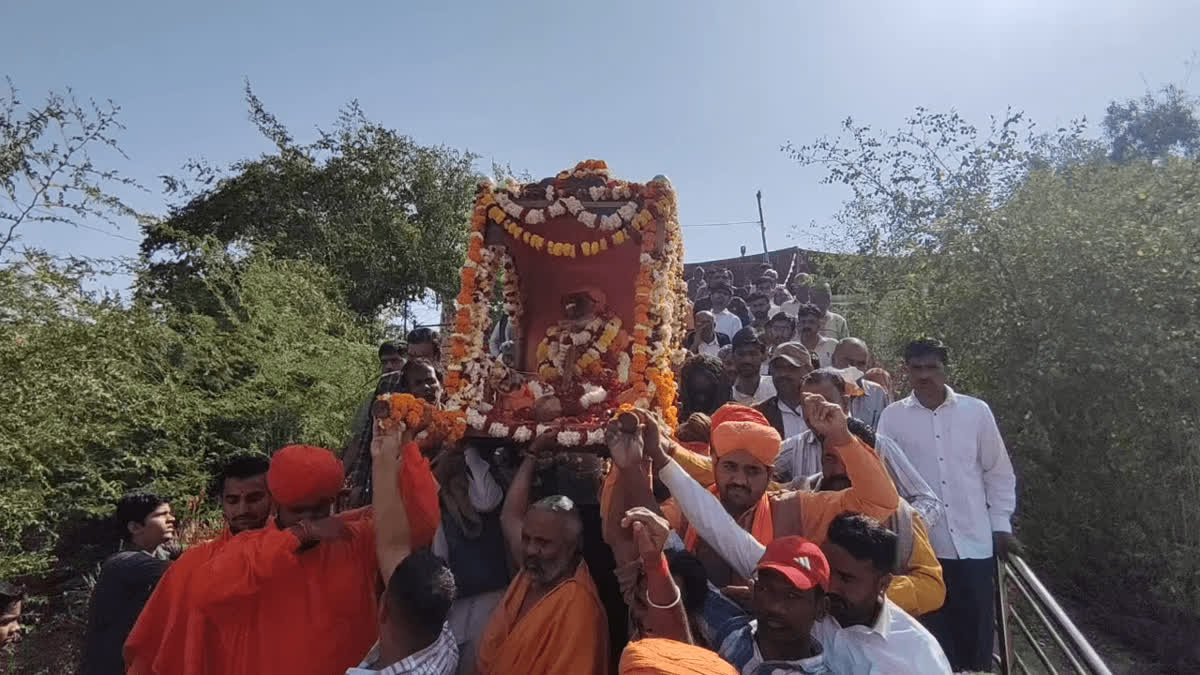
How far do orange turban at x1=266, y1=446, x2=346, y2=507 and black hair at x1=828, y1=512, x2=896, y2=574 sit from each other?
197 cm

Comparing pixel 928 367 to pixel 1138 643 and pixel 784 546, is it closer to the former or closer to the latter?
pixel 784 546

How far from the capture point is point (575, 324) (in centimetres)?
593

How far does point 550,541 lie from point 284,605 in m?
1.07

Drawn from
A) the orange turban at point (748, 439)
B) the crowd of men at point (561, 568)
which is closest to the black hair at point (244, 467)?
the crowd of men at point (561, 568)

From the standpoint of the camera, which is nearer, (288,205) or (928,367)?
(928,367)

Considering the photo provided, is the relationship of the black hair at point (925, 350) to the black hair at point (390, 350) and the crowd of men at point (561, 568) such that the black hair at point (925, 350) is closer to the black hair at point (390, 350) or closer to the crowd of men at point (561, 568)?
the crowd of men at point (561, 568)

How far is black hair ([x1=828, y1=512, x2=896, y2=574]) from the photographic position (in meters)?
2.45

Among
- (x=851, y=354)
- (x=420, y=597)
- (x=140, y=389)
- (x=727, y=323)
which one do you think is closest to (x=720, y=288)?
(x=727, y=323)

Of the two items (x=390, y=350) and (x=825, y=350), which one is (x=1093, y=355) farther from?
(x=390, y=350)

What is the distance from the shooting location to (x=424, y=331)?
6.42 m

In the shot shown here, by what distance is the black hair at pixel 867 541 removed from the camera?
2.45 metres

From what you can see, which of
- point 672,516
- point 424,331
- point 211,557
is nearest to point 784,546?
point 672,516

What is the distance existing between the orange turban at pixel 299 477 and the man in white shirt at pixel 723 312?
670 cm

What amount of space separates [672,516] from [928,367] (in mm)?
2046
